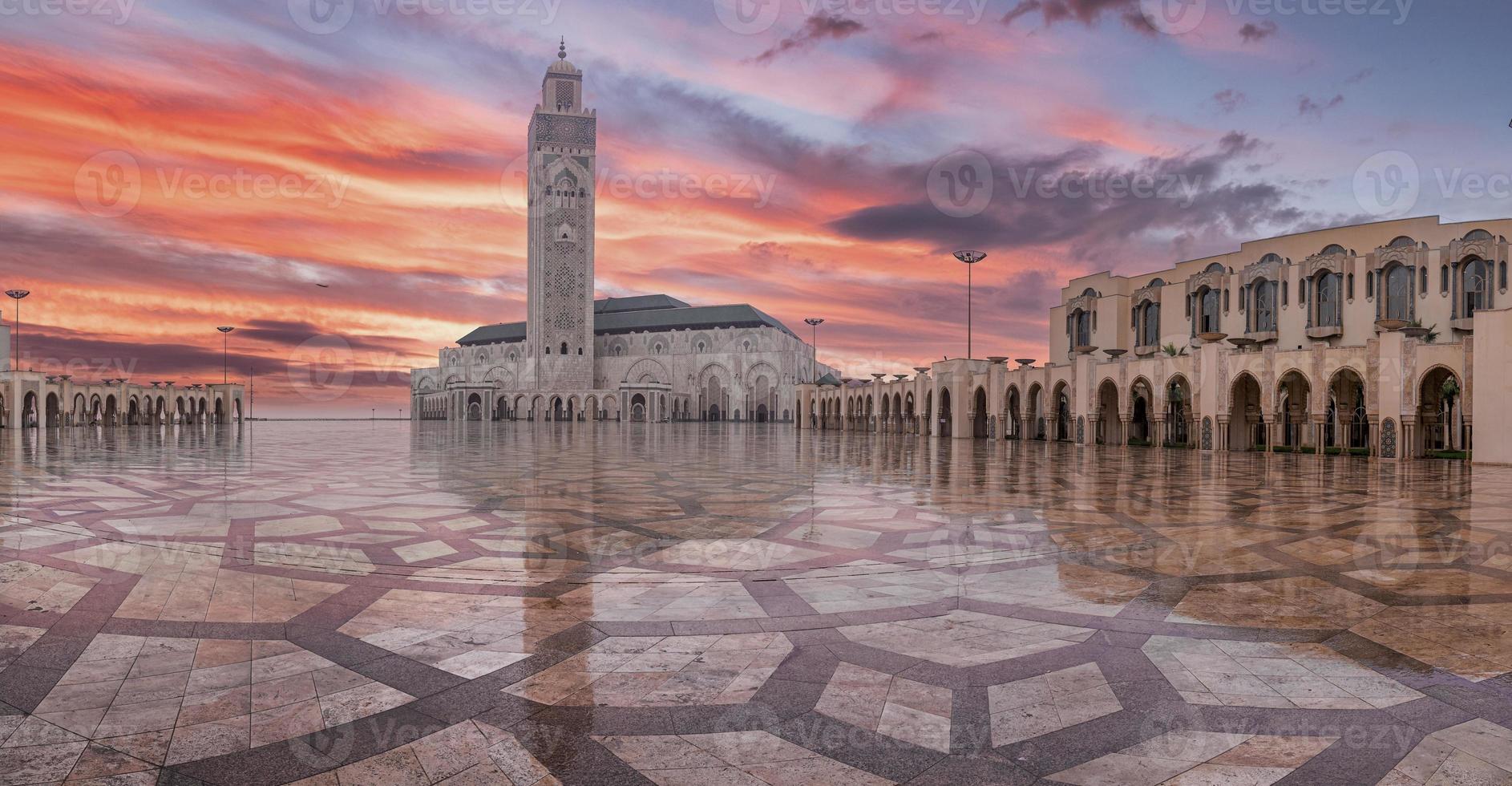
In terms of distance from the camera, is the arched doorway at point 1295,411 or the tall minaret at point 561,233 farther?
the tall minaret at point 561,233

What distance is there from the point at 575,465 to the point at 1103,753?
14.4 metres

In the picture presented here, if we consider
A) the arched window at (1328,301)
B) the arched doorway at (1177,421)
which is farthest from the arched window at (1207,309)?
the arched doorway at (1177,421)

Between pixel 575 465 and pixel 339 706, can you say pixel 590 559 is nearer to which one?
pixel 339 706

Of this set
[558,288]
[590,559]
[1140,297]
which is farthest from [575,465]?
[558,288]

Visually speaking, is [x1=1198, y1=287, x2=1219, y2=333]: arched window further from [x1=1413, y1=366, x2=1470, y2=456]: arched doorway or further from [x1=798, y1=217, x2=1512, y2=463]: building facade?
[x1=1413, y1=366, x2=1470, y2=456]: arched doorway

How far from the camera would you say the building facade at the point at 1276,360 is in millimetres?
20891

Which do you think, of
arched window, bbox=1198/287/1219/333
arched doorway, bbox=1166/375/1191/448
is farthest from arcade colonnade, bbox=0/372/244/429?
arched window, bbox=1198/287/1219/333

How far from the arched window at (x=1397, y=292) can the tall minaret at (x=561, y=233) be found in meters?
65.4

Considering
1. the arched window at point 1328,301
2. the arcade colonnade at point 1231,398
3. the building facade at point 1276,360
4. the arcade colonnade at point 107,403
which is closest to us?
the arcade colonnade at point 1231,398

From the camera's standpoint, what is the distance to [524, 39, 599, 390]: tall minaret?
77.9 meters

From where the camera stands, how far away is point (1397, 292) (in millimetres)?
33219

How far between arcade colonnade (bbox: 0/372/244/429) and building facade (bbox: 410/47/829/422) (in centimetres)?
2455

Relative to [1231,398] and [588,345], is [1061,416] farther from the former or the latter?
[588,345]

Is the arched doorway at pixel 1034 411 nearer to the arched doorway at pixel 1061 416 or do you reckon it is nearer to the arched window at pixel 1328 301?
the arched doorway at pixel 1061 416
